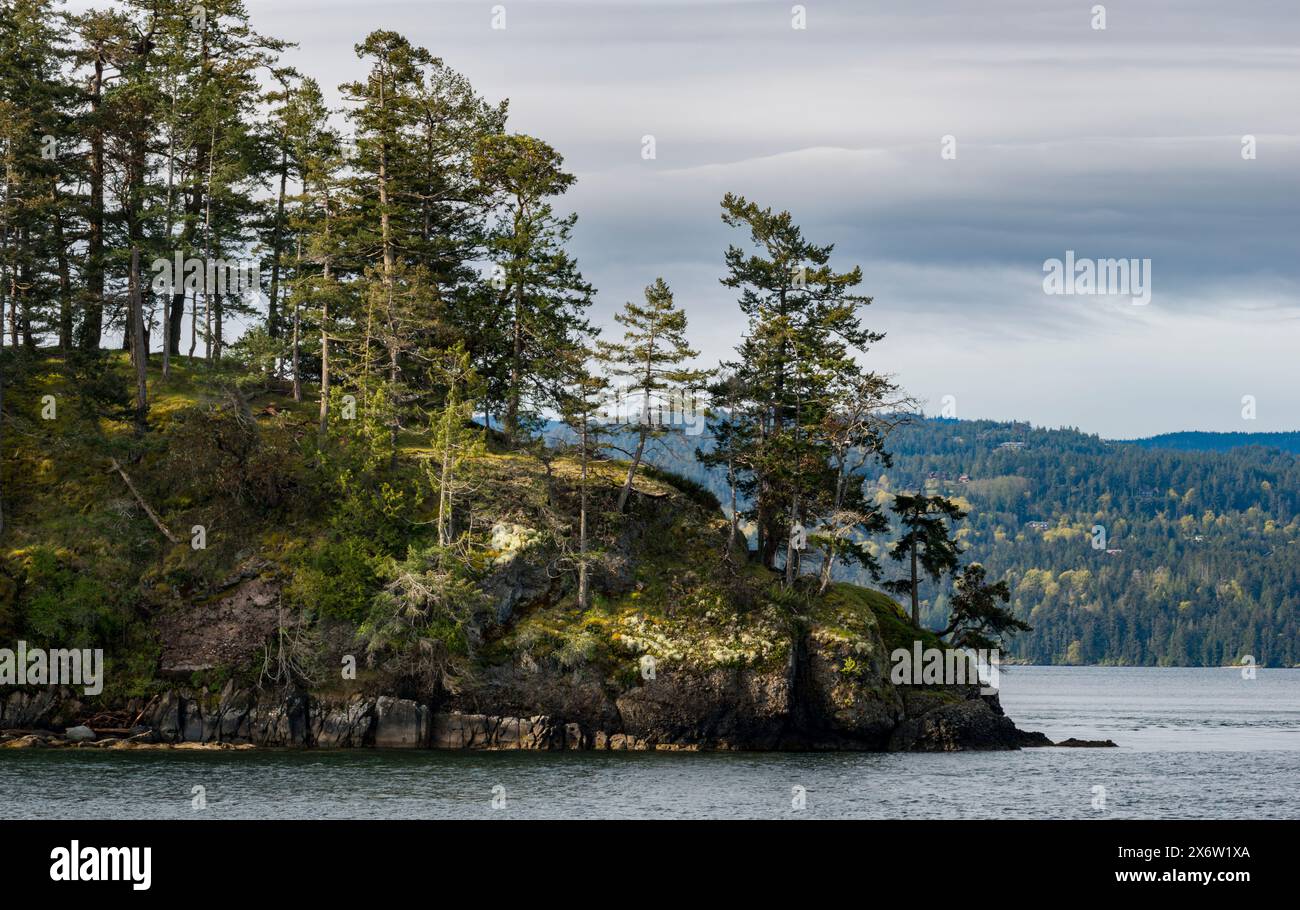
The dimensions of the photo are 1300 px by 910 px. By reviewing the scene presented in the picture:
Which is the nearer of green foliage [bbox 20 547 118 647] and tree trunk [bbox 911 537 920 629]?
green foliage [bbox 20 547 118 647]

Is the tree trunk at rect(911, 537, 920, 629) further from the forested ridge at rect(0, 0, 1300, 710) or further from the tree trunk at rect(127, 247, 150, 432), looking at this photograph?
the tree trunk at rect(127, 247, 150, 432)

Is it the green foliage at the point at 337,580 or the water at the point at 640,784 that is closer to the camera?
the water at the point at 640,784

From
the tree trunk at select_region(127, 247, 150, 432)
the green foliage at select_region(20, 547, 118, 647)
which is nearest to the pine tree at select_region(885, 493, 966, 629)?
the tree trunk at select_region(127, 247, 150, 432)

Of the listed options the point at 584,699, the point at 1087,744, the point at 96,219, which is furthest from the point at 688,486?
the point at 96,219

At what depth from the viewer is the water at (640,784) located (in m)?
39.8

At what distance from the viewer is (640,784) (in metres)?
46.4

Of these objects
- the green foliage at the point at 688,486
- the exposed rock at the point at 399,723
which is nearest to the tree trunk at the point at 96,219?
the exposed rock at the point at 399,723

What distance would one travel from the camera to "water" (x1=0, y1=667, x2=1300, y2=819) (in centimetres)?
3981

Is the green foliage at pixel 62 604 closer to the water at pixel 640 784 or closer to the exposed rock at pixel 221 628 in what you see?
the exposed rock at pixel 221 628

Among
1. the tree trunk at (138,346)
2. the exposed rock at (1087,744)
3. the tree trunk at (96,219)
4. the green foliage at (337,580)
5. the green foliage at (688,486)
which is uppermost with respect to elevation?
the tree trunk at (96,219)

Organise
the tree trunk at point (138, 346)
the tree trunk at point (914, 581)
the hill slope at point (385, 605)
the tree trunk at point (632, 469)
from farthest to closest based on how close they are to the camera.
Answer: the tree trunk at point (914, 581) < the tree trunk at point (138, 346) < the tree trunk at point (632, 469) < the hill slope at point (385, 605)

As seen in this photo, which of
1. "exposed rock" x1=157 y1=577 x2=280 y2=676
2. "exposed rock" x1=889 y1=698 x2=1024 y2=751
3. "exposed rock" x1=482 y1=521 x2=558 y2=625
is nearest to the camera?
"exposed rock" x1=157 y1=577 x2=280 y2=676
